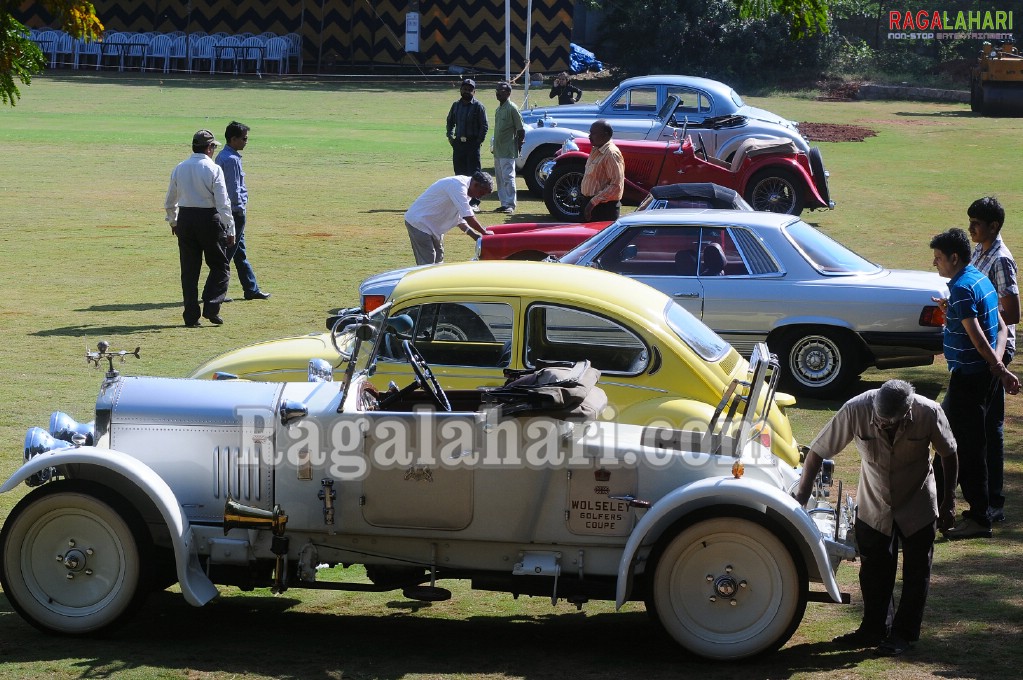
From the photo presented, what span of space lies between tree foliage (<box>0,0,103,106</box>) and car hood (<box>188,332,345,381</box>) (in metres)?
3.68

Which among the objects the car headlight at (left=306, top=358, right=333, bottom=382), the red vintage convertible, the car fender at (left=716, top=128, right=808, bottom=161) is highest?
the car fender at (left=716, top=128, right=808, bottom=161)

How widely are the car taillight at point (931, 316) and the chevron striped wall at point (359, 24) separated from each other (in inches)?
1677

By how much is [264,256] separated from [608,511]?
12.5 meters

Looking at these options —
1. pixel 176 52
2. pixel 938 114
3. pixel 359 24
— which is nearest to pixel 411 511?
pixel 938 114

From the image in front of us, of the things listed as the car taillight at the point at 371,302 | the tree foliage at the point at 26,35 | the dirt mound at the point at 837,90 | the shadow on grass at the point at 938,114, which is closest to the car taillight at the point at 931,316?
the car taillight at the point at 371,302

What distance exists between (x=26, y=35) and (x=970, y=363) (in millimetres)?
5450

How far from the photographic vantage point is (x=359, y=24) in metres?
53.1

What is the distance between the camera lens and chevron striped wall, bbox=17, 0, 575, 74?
172ft

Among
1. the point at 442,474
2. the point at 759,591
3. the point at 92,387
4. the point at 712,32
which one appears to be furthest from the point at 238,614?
the point at 712,32

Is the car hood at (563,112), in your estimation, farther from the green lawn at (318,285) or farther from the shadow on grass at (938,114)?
the shadow on grass at (938,114)

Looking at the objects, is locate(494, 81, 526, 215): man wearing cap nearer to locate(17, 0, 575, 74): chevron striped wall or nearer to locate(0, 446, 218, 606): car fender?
locate(0, 446, 218, 606): car fender

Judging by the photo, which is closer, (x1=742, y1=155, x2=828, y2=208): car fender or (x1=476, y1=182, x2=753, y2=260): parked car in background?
(x1=476, y1=182, x2=753, y2=260): parked car in background

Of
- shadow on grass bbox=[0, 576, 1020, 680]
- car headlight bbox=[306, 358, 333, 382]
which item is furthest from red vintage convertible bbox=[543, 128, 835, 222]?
shadow on grass bbox=[0, 576, 1020, 680]

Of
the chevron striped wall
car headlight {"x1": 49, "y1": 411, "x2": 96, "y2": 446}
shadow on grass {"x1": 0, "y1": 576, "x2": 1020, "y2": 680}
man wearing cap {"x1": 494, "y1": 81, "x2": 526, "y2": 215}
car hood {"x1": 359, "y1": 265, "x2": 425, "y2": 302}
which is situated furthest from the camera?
the chevron striped wall
